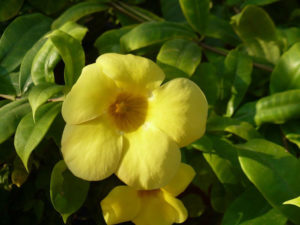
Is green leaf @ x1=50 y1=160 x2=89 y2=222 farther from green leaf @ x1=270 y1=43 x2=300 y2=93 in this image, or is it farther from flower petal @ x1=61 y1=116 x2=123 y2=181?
green leaf @ x1=270 y1=43 x2=300 y2=93

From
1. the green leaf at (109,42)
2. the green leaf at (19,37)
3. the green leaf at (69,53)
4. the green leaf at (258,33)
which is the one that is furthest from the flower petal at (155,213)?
the green leaf at (258,33)

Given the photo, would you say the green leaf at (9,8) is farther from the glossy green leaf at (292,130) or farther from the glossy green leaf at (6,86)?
the glossy green leaf at (292,130)

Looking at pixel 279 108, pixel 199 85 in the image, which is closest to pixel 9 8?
pixel 199 85

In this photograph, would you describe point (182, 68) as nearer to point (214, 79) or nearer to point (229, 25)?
point (214, 79)

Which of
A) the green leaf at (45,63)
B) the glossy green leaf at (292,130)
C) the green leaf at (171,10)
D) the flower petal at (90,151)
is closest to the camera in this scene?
the flower petal at (90,151)

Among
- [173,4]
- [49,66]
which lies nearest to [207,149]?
[49,66]

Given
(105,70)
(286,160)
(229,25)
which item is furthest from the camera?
(229,25)
